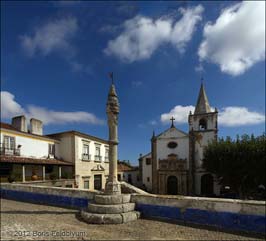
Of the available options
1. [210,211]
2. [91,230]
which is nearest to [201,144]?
[210,211]

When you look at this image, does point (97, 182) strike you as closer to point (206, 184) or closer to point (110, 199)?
point (206, 184)

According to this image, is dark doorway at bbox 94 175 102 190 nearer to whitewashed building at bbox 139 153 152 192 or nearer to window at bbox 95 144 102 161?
window at bbox 95 144 102 161

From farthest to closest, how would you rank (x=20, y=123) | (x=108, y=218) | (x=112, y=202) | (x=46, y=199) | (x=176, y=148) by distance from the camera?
(x=176, y=148)
(x=20, y=123)
(x=46, y=199)
(x=112, y=202)
(x=108, y=218)

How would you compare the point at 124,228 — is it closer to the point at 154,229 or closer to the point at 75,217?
the point at 154,229

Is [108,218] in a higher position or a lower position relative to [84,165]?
higher

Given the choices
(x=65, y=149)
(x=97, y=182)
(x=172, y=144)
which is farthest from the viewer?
(x=172, y=144)

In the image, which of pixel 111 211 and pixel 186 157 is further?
pixel 186 157

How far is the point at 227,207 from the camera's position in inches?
232

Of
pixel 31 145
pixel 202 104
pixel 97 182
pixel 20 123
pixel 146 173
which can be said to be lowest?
pixel 97 182

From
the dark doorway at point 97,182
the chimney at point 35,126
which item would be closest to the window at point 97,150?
the dark doorway at point 97,182

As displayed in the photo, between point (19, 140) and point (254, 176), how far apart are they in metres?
21.7

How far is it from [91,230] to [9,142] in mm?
16167

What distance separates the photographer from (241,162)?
67.4 feet

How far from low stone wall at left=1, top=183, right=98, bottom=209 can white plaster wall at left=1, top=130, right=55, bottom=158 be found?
27.2ft
